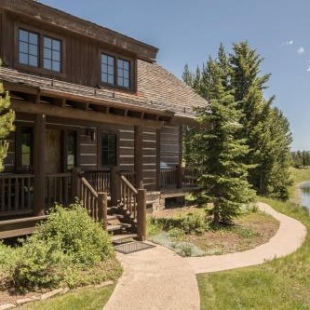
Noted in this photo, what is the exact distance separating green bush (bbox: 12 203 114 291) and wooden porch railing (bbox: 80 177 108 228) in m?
0.83

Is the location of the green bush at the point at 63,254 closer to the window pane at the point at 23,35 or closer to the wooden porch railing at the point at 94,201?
the wooden porch railing at the point at 94,201

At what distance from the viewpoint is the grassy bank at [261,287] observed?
677 centimetres

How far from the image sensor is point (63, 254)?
7660 mm

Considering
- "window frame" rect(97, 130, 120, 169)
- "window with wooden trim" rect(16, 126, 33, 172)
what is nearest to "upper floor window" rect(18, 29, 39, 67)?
"window with wooden trim" rect(16, 126, 33, 172)

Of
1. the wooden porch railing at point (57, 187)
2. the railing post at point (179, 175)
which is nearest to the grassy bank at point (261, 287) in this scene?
the wooden porch railing at point (57, 187)

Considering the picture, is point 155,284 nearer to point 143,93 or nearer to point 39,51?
point 39,51

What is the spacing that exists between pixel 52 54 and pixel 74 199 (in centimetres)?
484

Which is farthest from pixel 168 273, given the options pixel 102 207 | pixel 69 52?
pixel 69 52

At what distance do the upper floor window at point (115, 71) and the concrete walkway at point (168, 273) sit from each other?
23.1 feet

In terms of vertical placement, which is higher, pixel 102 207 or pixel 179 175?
pixel 179 175

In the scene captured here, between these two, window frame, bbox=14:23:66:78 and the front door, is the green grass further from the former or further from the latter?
window frame, bbox=14:23:66:78

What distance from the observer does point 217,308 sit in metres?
6.47

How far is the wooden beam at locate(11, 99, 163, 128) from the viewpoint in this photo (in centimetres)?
915

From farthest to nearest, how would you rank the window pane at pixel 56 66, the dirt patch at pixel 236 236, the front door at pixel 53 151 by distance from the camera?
the front door at pixel 53 151, the window pane at pixel 56 66, the dirt patch at pixel 236 236
